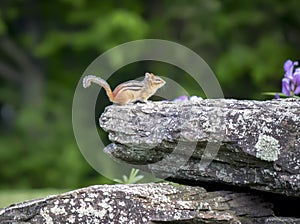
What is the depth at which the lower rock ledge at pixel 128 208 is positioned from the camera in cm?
223

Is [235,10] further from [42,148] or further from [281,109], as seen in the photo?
Result: [281,109]

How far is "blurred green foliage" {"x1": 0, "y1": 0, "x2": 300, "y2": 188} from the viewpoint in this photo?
1019 centimetres

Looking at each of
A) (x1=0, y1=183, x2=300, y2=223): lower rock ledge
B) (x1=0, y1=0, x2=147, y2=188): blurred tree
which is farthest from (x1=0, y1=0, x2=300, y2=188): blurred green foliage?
(x1=0, y1=183, x2=300, y2=223): lower rock ledge

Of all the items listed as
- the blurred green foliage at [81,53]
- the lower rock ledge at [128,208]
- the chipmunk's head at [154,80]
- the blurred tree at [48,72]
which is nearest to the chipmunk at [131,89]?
the chipmunk's head at [154,80]

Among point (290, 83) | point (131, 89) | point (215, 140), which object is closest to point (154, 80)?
point (131, 89)

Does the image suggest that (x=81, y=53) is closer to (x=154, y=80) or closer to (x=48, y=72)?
(x=48, y=72)

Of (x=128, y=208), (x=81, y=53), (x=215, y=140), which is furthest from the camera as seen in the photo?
(x=81, y=53)

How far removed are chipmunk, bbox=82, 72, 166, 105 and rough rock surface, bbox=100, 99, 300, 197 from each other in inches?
3.2

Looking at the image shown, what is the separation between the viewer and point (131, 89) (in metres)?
2.75

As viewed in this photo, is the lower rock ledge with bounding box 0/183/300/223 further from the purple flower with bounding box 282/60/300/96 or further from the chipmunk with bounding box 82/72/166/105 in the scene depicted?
the purple flower with bounding box 282/60/300/96

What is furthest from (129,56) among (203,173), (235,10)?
(203,173)

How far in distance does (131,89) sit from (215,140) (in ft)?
1.71

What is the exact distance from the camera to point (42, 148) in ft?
37.1

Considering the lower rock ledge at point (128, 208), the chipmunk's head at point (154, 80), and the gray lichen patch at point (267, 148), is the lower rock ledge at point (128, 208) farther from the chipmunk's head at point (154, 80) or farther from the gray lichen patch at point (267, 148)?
the chipmunk's head at point (154, 80)
